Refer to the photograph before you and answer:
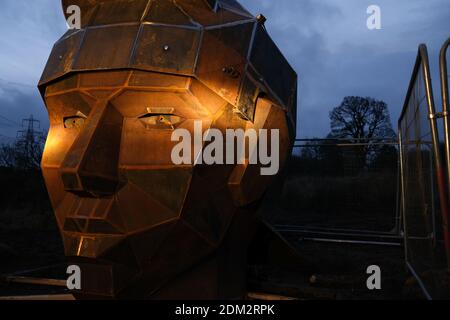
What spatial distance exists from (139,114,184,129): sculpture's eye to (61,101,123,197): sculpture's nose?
0.72ft

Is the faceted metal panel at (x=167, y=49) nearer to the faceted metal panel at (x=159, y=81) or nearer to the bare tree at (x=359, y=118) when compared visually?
the faceted metal panel at (x=159, y=81)

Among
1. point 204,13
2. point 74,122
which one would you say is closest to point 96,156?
point 74,122

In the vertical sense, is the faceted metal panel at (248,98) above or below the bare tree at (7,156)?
below

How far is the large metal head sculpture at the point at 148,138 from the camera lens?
340cm

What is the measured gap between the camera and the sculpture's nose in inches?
130

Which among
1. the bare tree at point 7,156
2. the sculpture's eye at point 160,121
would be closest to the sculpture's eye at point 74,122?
the sculpture's eye at point 160,121

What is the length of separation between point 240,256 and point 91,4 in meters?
2.90

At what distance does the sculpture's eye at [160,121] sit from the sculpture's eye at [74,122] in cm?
64

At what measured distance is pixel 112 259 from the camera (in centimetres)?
335

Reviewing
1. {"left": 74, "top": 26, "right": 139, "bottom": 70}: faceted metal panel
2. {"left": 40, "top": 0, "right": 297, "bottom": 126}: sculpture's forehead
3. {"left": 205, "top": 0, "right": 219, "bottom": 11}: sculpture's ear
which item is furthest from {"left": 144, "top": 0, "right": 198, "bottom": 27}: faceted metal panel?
{"left": 205, "top": 0, "right": 219, "bottom": 11}: sculpture's ear

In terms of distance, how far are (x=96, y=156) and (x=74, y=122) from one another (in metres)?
0.73

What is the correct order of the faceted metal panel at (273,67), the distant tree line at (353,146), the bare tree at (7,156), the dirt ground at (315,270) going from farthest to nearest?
the bare tree at (7,156) → the distant tree line at (353,146) → the dirt ground at (315,270) → the faceted metal panel at (273,67)
